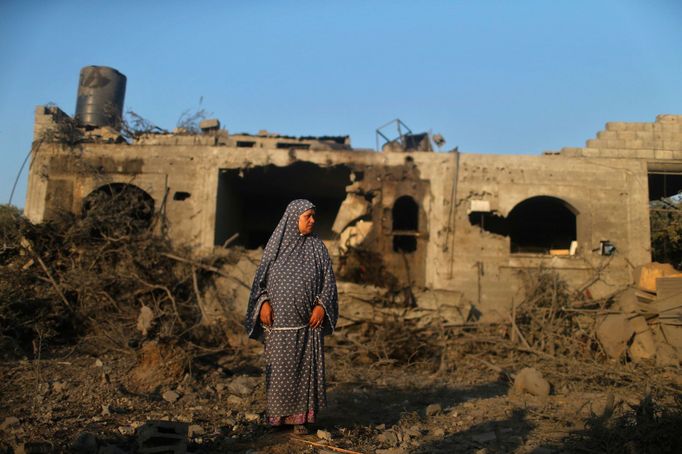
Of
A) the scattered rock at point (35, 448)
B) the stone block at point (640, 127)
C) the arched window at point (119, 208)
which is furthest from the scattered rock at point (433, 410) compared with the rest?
the stone block at point (640, 127)

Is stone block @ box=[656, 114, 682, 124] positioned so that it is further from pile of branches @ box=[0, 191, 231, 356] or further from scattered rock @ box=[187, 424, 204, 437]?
scattered rock @ box=[187, 424, 204, 437]

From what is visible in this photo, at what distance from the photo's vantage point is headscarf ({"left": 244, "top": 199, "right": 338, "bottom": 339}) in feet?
14.0

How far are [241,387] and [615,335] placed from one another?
651 cm

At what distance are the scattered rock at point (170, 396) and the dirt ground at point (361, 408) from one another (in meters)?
0.06

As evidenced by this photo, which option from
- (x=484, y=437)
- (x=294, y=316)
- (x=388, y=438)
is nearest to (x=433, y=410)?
(x=484, y=437)

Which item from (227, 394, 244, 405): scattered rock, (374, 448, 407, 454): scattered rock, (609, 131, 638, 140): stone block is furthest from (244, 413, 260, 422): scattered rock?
(609, 131, 638, 140): stone block

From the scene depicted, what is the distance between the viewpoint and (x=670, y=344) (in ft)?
30.3

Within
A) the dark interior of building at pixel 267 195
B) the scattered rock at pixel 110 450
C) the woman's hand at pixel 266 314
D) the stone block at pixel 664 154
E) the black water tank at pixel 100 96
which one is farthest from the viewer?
the black water tank at pixel 100 96

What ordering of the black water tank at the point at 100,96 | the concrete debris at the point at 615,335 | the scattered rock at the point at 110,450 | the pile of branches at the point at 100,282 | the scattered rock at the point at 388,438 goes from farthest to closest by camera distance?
1. the black water tank at the point at 100,96
2. the concrete debris at the point at 615,335
3. the pile of branches at the point at 100,282
4. the scattered rock at the point at 388,438
5. the scattered rock at the point at 110,450

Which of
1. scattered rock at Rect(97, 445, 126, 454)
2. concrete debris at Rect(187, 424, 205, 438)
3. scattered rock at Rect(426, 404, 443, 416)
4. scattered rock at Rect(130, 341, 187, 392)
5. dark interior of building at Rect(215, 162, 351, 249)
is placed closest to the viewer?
scattered rock at Rect(97, 445, 126, 454)

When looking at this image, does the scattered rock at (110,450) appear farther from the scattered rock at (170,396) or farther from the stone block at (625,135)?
the stone block at (625,135)

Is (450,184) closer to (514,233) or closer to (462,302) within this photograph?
(462,302)

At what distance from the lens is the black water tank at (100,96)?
12984 millimetres

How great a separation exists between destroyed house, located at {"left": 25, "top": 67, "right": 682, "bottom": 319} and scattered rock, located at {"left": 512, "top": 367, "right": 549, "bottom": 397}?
165 inches
